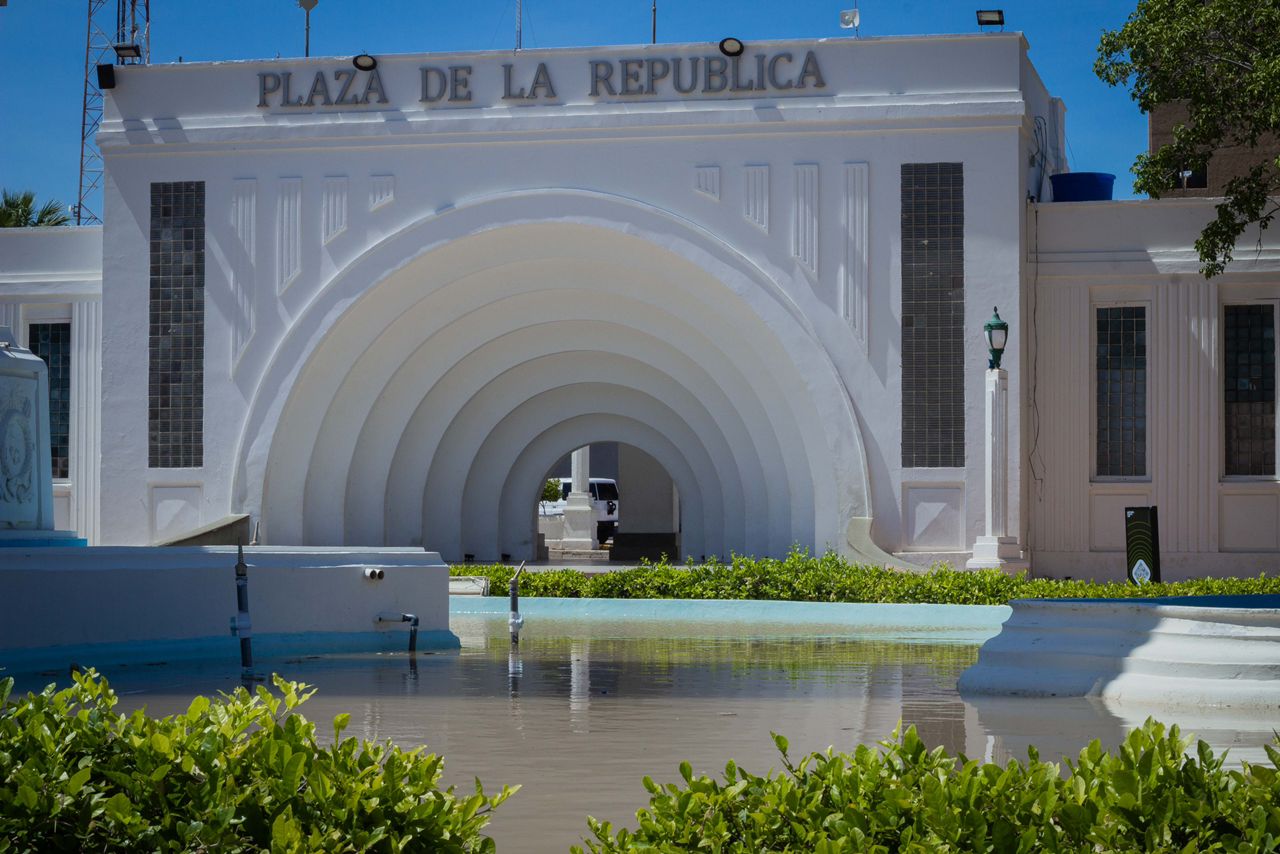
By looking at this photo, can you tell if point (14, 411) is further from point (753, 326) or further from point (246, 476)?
point (753, 326)

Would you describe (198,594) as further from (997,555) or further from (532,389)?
(532,389)

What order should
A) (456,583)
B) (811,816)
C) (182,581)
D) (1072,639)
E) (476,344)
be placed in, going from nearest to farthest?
(811,816), (1072,639), (182,581), (456,583), (476,344)

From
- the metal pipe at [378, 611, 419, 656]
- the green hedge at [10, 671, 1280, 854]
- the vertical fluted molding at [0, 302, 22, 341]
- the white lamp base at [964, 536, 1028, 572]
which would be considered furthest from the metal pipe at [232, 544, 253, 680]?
the vertical fluted molding at [0, 302, 22, 341]

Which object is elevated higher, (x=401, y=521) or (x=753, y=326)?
(x=753, y=326)

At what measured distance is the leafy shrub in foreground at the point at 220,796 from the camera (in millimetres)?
3814

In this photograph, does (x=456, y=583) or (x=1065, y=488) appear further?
(x=1065, y=488)

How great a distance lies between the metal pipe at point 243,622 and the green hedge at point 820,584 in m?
7.64

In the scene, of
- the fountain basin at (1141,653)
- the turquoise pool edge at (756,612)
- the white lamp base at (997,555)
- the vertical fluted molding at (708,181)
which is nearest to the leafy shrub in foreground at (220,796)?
the fountain basin at (1141,653)

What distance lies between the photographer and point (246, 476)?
72.1 ft

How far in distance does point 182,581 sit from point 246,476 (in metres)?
10.9

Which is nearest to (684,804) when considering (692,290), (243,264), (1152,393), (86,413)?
(692,290)

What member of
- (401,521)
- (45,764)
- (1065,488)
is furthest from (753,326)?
(45,764)

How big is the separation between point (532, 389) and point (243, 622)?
552 inches

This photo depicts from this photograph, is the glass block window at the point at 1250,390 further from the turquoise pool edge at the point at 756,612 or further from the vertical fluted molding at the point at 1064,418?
the turquoise pool edge at the point at 756,612
